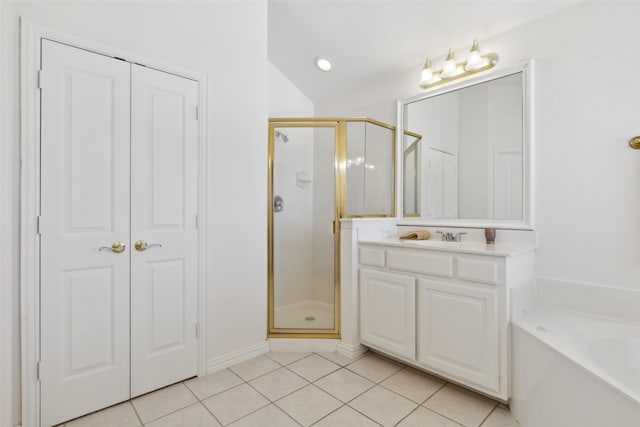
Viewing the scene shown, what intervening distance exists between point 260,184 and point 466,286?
1.64m

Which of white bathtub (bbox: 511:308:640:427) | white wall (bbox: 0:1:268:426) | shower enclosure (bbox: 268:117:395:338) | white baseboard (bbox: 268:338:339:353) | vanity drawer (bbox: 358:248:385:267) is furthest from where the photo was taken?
shower enclosure (bbox: 268:117:395:338)

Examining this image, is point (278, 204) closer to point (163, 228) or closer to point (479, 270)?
point (163, 228)

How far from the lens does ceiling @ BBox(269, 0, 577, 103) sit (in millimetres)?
2217

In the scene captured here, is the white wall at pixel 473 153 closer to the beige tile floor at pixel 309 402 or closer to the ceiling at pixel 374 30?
the ceiling at pixel 374 30

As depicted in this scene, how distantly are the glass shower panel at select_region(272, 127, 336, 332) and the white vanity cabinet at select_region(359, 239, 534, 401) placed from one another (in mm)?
452

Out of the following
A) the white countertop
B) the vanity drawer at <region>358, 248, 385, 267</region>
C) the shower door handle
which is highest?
the shower door handle

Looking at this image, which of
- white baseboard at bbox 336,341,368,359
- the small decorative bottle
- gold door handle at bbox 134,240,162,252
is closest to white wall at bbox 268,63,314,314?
white baseboard at bbox 336,341,368,359

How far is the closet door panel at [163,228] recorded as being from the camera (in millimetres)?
1910

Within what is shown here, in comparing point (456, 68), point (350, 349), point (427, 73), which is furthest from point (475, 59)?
point (350, 349)

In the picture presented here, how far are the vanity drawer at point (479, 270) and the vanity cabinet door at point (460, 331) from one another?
5cm

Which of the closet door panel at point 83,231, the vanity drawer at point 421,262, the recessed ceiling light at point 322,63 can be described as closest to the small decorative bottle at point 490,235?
the vanity drawer at point 421,262

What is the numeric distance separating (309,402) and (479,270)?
126cm

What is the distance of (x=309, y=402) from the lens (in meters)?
1.85

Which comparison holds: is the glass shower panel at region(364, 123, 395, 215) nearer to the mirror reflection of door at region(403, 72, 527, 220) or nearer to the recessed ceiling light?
→ the mirror reflection of door at region(403, 72, 527, 220)
